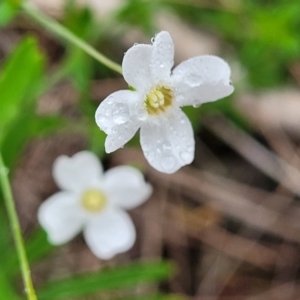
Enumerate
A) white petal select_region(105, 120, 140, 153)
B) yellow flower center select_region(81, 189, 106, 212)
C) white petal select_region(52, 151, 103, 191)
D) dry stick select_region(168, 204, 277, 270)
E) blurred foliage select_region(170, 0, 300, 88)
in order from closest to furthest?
white petal select_region(105, 120, 140, 153) < white petal select_region(52, 151, 103, 191) < yellow flower center select_region(81, 189, 106, 212) < blurred foliage select_region(170, 0, 300, 88) < dry stick select_region(168, 204, 277, 270)

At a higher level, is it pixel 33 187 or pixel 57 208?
pixel 57 208

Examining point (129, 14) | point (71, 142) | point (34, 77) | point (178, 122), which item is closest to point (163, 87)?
point (178, 122)

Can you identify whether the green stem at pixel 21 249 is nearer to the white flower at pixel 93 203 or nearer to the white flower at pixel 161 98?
the white flower at pixel 161 98

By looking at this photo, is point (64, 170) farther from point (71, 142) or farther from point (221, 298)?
point (221, 298)

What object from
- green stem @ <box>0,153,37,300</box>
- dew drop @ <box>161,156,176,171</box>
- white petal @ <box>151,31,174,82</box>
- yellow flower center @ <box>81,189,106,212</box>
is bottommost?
yellow flower center @ <box>81,189,106,212</box>

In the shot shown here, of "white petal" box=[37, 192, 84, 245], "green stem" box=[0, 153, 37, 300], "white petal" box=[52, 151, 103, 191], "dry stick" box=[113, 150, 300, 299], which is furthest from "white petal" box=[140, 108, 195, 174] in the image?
"dry stick" box=[113, 150, 300, 299]

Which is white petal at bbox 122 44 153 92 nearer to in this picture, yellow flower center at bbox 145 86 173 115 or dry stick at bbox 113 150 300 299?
yellow flower center at bbox 145 86 173 115

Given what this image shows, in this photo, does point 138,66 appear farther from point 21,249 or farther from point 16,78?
point 16,78

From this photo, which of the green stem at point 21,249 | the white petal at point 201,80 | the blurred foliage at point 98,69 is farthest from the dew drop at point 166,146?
the blurred foliage at point 98,69
